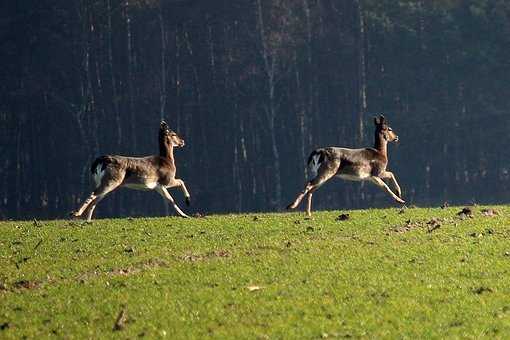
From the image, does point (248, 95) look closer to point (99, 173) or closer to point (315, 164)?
point (315, 164)

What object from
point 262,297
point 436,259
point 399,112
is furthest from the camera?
point 399,112

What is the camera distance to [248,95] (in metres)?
57.6

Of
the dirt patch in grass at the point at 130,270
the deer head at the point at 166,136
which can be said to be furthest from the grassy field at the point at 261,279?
the deer head at the point at 166,136

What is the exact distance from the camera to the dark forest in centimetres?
5619

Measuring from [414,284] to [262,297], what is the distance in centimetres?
229

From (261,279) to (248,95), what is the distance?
4005 cm

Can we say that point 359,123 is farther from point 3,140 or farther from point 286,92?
point 3,140

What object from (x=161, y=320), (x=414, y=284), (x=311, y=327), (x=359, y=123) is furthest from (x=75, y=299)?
(x=359, y=123)

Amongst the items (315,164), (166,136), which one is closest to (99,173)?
(166,136)

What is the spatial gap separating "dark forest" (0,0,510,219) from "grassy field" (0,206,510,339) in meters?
31.8

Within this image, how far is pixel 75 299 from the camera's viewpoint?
1678 centimetres

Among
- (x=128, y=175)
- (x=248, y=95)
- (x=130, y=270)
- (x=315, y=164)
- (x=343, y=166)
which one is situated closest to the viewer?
(x=130, y=270)

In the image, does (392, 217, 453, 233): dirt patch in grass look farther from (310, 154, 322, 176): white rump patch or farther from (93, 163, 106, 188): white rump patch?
(93, 163, 106, 188): white rump patch

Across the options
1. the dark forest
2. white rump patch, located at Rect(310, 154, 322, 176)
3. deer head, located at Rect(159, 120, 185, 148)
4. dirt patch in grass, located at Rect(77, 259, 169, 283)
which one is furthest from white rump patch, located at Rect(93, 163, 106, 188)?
the dark forest
